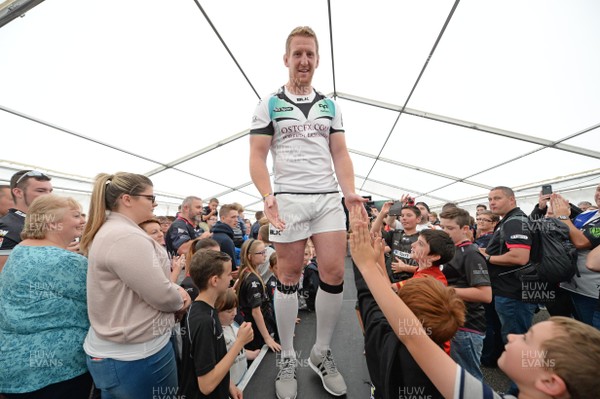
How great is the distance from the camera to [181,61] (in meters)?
4.13

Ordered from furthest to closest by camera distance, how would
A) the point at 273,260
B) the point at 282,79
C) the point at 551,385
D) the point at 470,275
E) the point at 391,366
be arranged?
the point at 282,79 → the point at 273,260 → the point at 470,275 → the point at 391,366 → the point at 551,385

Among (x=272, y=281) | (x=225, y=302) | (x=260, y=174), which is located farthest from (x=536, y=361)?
(x=272, y=281)

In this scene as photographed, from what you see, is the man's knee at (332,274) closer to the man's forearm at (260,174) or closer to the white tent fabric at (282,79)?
the man's forearm at (260,174)

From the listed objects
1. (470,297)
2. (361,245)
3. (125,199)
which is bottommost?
(470,297)

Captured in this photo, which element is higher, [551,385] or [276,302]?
[551,385]

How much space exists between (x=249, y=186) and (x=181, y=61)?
720 cm

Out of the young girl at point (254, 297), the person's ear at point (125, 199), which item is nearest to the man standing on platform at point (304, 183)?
the person's ear at point (125, 199)

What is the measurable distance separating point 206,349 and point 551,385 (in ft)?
5.14

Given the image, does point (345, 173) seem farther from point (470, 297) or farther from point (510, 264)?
point (510, 264)

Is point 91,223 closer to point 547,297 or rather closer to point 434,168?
point 547,297

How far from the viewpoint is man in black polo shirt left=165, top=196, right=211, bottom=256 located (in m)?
4.04

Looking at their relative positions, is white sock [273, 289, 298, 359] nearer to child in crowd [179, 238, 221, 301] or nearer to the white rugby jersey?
the white rugby jersey

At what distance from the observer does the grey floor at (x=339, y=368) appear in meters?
1.83

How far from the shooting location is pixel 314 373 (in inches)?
78.0
